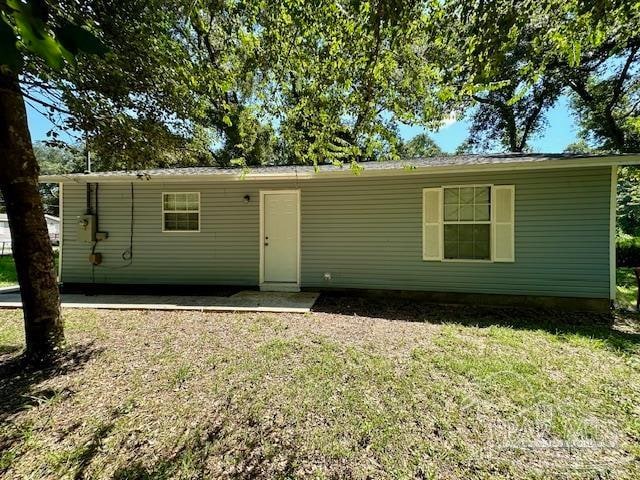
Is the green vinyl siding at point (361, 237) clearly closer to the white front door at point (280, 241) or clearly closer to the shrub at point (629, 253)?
the white front door at point (280, 241)

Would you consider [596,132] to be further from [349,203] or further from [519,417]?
[519,417]

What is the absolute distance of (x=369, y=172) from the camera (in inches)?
243

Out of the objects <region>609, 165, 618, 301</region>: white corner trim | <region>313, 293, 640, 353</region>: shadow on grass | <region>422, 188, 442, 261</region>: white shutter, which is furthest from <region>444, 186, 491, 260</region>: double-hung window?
<region>609, 165, 618, 301</region>: white corner trim

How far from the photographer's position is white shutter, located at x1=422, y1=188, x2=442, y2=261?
614 centimetres

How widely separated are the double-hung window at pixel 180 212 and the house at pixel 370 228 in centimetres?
2

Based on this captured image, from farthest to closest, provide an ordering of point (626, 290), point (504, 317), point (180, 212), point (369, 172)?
point (626, 290)
point (180, 212)
point (369, 172)
point (504, 317)

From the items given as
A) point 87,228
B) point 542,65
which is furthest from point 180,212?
point 542,65

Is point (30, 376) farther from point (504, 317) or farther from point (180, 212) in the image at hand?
point (504, 317)

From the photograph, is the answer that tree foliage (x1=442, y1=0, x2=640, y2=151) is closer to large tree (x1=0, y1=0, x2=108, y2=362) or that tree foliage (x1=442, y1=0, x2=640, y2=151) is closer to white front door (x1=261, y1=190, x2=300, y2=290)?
large tree (x1=0, y1=0, x2=108, y2=362)

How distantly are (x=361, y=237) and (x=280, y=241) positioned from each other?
5.73 feet

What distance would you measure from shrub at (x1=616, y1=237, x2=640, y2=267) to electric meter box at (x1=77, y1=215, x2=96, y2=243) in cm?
1850

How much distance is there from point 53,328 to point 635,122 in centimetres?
1143

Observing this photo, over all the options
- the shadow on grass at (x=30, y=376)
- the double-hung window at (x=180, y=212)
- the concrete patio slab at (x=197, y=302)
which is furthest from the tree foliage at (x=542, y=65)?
the double-hung window at (x=180, y=212)

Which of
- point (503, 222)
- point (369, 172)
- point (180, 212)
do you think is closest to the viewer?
point (503, 222)
